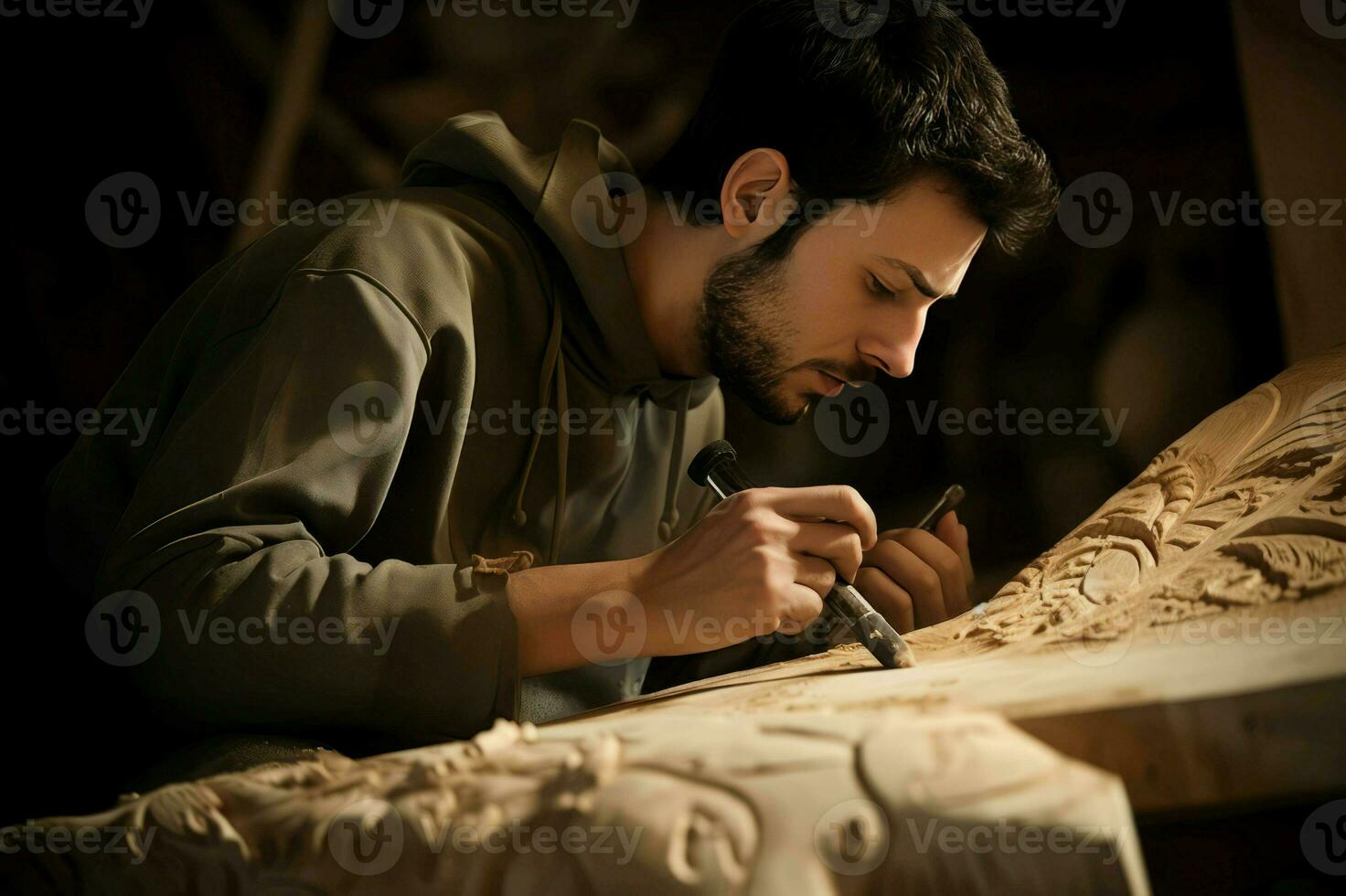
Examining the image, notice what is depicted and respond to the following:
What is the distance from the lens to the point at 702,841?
497mm

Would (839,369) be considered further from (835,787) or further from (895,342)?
(835,787)

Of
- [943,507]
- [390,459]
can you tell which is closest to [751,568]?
[390,459]

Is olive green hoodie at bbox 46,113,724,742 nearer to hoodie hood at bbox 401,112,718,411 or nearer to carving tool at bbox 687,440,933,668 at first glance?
hoodie hood at bbox 401,112,718,411

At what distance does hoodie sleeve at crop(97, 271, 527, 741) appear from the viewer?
76 cm

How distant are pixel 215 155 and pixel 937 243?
1143 mm

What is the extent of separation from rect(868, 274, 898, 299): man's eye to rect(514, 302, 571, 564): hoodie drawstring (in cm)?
31

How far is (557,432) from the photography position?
1.12 metres

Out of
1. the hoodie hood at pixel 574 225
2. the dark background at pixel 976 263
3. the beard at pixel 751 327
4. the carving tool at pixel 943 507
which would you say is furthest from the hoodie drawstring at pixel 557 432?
the dark background at pixel 976 263

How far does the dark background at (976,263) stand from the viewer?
59.4 inches

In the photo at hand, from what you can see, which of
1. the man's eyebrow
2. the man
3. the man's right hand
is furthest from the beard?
the man's right hand

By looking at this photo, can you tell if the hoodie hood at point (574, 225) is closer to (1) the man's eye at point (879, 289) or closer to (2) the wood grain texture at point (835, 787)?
(1) the man's eye at point (879, 289)

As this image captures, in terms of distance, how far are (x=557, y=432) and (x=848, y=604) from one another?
40 centimetres

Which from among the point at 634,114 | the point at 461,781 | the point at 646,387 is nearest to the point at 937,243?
the point at 646,387

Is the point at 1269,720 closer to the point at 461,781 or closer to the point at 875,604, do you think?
the point at 461,781
